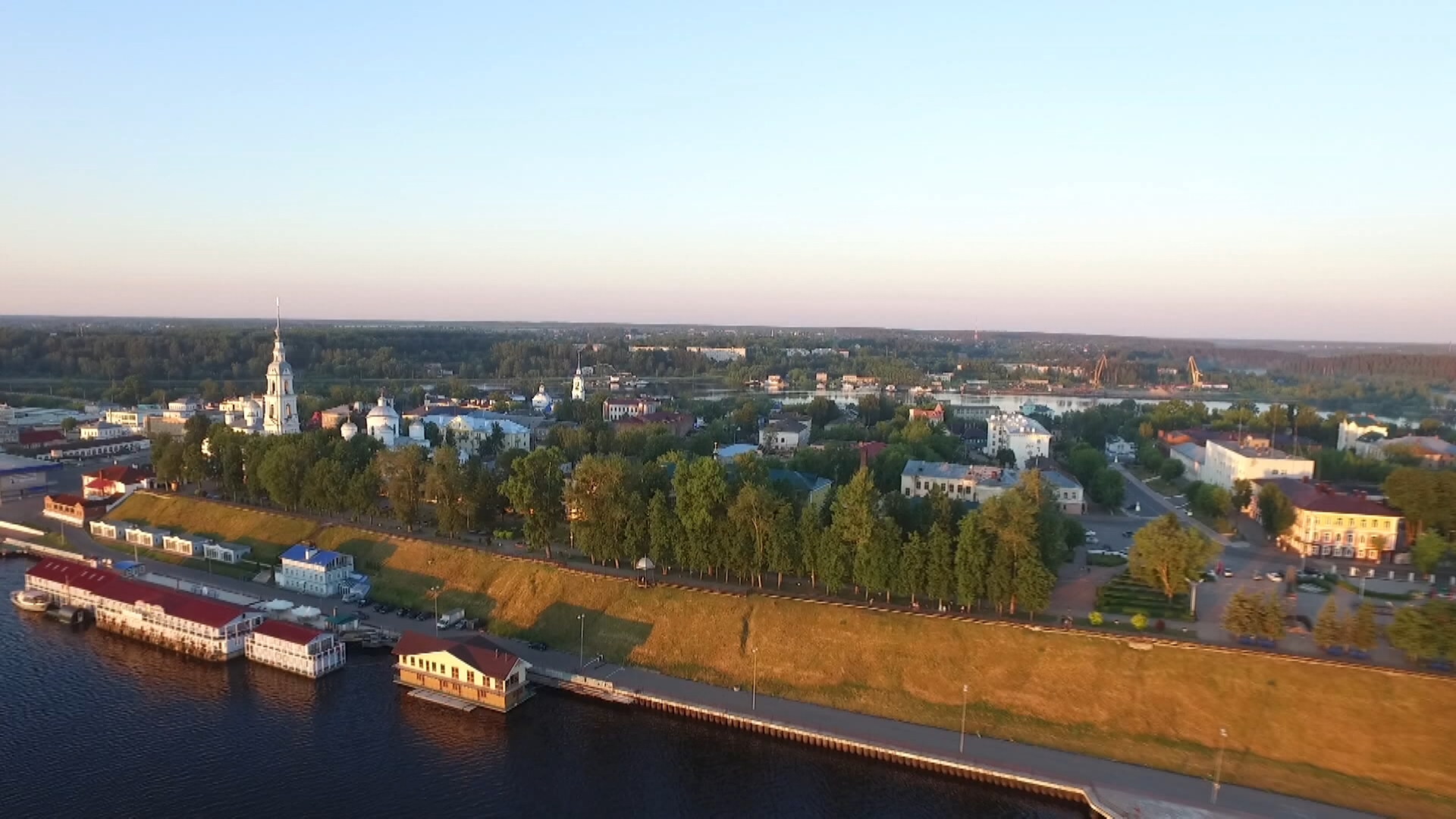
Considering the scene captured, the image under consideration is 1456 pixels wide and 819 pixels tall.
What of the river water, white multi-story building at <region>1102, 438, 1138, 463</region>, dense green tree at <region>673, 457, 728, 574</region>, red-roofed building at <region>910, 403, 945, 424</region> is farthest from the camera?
red-roofed building at <region>910, 403, 945, 424</region>

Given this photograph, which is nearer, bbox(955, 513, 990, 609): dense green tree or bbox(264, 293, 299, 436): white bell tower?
bbox(955, 513, 990, 609): dense green tree

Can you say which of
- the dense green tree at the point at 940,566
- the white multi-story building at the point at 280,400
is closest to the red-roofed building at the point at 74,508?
the white multi-story building at the point at 280,400

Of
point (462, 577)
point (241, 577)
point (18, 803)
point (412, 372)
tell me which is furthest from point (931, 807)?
point (412, 372)

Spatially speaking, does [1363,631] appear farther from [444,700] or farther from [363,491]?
[363,491]

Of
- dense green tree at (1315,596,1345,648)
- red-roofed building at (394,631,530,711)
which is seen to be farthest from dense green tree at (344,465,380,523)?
dense green tree at (1315,596,1345,648)

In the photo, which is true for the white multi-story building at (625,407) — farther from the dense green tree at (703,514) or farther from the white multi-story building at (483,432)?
the dense green tree at (703,514)

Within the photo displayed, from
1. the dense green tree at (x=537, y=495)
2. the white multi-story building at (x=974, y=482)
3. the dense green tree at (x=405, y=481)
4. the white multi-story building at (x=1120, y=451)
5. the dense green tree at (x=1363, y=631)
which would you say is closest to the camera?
the dense green tree at (x=1363, y=631)

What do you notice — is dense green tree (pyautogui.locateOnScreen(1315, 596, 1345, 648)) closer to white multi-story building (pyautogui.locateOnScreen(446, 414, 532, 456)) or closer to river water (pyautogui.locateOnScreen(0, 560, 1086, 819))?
river water (pyautogui.locateOnScreen(0, 560, 1086, 819))
